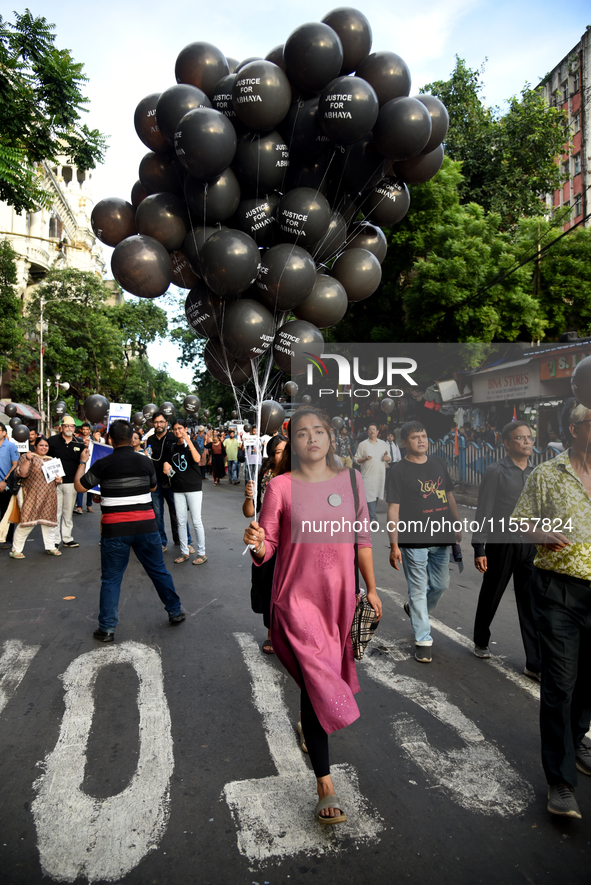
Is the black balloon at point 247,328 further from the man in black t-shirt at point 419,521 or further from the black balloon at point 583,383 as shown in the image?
the black balloon at point 583,383

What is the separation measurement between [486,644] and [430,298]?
39.9ft

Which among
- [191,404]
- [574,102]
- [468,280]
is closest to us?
[191,404]

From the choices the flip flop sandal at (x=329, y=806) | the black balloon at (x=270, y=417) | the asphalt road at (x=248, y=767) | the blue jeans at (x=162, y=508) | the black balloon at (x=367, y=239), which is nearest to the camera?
the asphalt road at (x=248, y=767)

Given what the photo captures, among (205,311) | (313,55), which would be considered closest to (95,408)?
(205,311)

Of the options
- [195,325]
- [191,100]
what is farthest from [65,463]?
[191,100]

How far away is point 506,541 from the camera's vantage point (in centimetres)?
429

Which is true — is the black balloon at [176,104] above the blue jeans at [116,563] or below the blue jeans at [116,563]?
above

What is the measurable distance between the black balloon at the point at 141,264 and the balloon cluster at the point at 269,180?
11 millimetres

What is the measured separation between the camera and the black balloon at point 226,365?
5266 millimetres

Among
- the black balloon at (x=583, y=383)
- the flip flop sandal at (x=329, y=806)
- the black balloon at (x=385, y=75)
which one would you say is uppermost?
the black balloon at (x=385, y=75)

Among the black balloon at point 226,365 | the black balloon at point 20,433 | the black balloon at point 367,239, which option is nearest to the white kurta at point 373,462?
the black balloon at point 367,239

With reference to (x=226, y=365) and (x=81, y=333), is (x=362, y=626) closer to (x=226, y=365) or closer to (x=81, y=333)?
(x=226, y=365)

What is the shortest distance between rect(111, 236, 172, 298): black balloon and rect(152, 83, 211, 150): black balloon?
89 centimetres

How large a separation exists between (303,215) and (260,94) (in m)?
0.90
